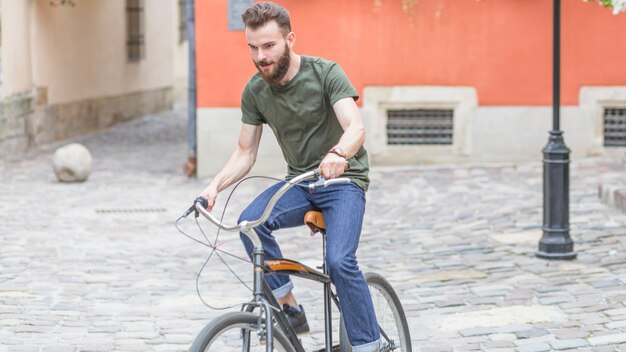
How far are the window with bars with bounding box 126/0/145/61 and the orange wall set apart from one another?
940 cm

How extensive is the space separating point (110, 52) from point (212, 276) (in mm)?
13209

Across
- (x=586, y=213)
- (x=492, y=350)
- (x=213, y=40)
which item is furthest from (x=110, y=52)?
(x=492, y=350)

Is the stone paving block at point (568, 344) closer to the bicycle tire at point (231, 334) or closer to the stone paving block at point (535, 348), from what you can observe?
the stone paving block at point (535, 348)

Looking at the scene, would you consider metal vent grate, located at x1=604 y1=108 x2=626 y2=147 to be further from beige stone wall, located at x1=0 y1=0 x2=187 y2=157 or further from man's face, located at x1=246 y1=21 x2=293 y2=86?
man's face, located at x1=246 y1=21 x2=293 y2=86

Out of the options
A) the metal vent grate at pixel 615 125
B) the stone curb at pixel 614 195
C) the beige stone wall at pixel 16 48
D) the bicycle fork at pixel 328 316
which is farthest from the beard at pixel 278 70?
the beige stone wall at pixel 16 48

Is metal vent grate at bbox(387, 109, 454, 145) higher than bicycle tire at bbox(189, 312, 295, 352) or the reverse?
higher

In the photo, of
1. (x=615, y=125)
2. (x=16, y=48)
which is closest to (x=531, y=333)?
(x=615, y=125)

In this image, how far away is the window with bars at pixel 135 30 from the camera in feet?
74.0

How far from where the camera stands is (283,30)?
4.53 m

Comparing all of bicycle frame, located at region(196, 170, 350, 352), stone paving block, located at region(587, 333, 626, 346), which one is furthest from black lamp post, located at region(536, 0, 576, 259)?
bicycle frame, located at region(196, 170, 350, 352)

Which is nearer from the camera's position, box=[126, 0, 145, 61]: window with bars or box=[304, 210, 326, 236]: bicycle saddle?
box=[304, 210, 326, 236]: bicycle saddle

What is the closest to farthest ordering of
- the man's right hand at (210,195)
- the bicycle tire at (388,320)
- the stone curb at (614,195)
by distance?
→ the man's right hand at (210,195), the bicycle tire at (388,320), the stone curb at (614,195)

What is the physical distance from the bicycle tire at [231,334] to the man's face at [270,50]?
0.97 meters

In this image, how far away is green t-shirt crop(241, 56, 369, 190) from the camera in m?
→ 4.70
